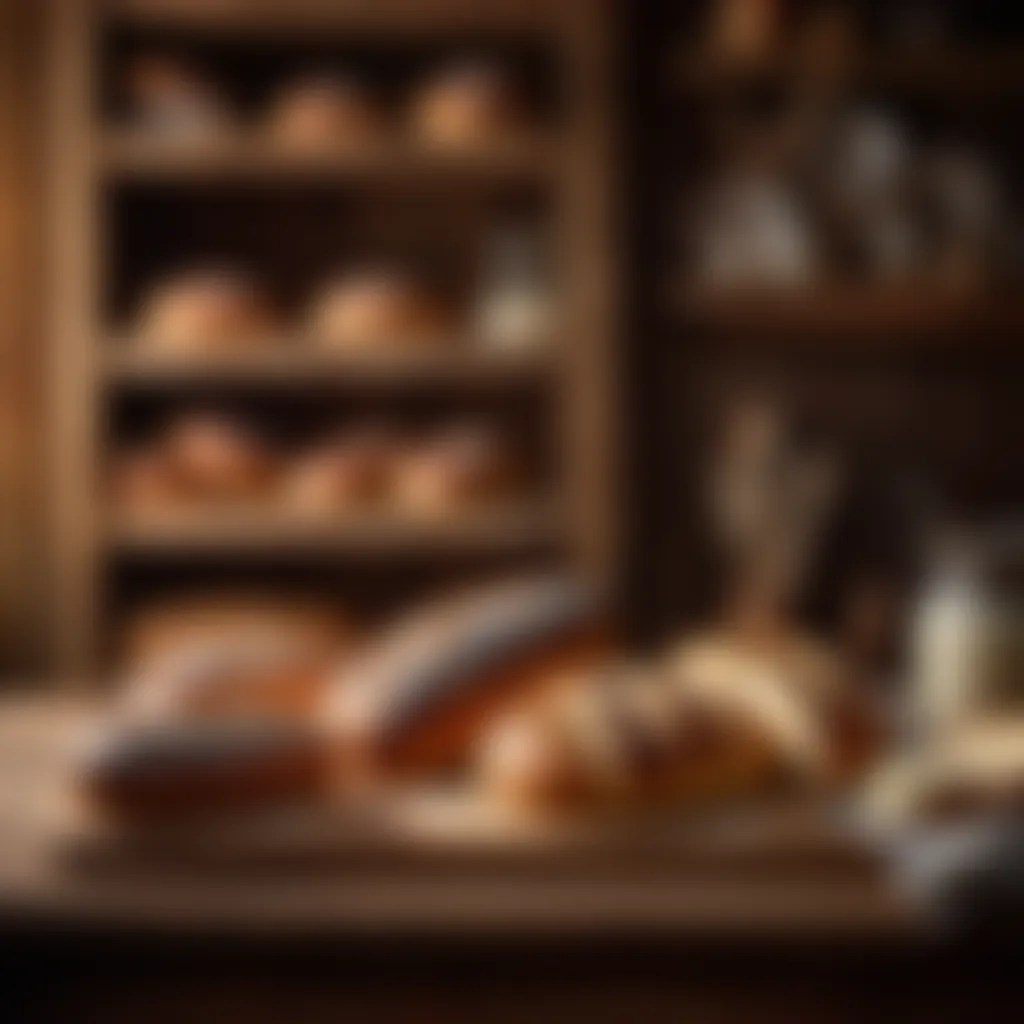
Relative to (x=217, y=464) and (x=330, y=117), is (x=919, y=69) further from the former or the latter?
(x=217, y=464)

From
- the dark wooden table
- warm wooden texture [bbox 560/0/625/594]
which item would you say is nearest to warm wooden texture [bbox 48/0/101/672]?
warm wooden texture [bbox 560/0/625/594]

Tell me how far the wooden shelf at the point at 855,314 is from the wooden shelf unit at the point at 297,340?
0.19m

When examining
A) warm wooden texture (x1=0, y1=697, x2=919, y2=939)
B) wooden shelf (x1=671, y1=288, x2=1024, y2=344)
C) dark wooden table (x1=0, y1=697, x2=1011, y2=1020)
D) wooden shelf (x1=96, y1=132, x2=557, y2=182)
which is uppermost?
wooden shelf (x1=96, y1=132, x2=557, y2=182)

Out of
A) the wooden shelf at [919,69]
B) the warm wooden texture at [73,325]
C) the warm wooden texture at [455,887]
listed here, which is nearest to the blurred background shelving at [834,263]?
the wooden shelf at [919,69]

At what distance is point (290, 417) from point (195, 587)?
0.30 m

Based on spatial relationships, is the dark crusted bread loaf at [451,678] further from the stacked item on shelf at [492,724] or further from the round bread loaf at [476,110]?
the round bread loaf at [476,110]

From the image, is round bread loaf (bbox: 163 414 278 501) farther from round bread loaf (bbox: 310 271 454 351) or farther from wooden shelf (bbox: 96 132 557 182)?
wooden shelf (bbox: 96 132 557 182)

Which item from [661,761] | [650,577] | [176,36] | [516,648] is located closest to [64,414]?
[176,36]

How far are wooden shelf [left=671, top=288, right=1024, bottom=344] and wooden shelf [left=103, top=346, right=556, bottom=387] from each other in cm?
27

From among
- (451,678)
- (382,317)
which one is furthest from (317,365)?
(451,678)

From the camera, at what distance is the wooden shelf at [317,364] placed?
300 cm

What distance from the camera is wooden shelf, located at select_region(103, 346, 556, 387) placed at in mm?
3002

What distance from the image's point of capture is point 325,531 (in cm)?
303

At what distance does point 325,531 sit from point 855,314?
0.81 metres
